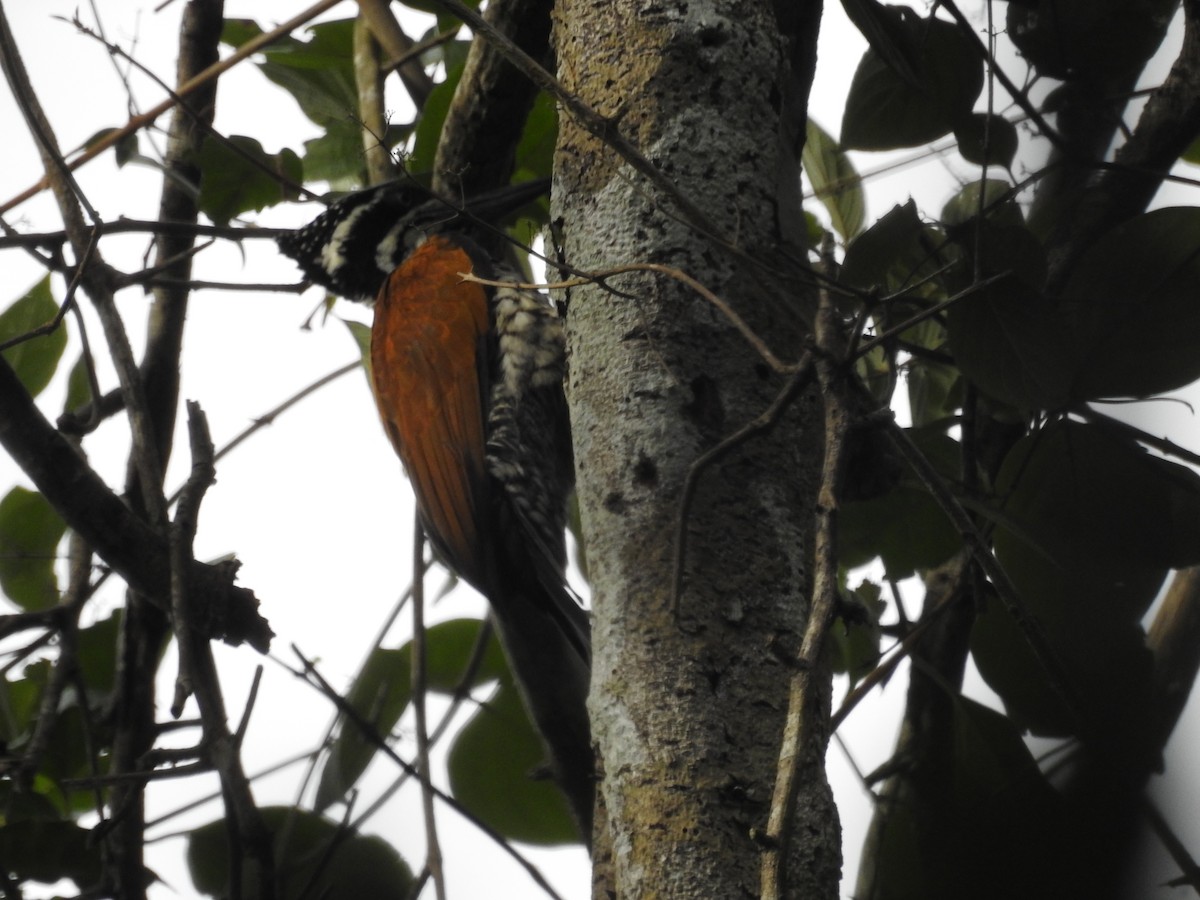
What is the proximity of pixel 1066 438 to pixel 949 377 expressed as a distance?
0.86m

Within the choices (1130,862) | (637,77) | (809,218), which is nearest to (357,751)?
(637,77)

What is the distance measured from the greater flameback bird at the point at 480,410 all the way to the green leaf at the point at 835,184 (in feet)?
1.84

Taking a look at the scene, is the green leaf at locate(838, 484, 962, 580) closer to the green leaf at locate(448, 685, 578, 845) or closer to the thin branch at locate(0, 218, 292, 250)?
the green leaf at locate(448, 685, 578, 845)

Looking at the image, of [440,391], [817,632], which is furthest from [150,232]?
[817,632]

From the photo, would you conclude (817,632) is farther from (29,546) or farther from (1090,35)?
(29,546)

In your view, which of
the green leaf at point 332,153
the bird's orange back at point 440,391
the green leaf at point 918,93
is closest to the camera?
the green leaf at point 918,93

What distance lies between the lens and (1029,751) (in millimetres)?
765

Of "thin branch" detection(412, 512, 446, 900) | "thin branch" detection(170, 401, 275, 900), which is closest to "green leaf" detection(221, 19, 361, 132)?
"thin branch" detection(412, 512, 446, 900)

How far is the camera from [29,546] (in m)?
2.46

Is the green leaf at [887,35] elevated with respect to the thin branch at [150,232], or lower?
lower

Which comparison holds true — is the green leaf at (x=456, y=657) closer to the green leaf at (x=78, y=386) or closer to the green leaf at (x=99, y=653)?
the green leaf at (x=99, y=653)

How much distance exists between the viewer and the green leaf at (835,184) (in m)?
2.34

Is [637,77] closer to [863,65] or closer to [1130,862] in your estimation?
[863,65]

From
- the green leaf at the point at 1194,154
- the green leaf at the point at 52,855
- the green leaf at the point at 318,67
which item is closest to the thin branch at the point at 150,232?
the green leaf at the point at 318,67
